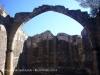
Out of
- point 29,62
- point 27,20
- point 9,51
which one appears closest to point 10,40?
point 9,51

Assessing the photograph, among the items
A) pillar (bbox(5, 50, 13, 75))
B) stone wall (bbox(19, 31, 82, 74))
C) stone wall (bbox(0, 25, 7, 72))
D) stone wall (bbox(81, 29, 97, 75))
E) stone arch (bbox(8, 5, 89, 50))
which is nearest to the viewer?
stone wall (bbox(0, 25, 7, 72))

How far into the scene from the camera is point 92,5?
Result: 9.21 meters

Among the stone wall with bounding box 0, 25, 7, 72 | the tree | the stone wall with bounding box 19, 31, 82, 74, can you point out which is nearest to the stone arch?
the tree

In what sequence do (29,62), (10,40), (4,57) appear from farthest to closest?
(29,62) < (10,40) < (4,57)

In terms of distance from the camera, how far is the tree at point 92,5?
903cm

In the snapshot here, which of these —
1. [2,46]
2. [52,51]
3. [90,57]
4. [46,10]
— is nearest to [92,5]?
[46,10]

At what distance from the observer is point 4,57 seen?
8.76 m

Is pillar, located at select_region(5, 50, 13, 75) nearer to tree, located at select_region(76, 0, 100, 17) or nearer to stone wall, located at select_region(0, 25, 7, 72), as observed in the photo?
stone wall, located at select_region(0, 25, 7, 72)

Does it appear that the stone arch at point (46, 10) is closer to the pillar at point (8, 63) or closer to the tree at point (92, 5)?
the tree at point (92, 5)

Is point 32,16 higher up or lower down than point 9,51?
higher up

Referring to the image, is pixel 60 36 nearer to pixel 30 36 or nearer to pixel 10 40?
pixel 30 36

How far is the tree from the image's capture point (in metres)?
9.03

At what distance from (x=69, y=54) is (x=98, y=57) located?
290 inches

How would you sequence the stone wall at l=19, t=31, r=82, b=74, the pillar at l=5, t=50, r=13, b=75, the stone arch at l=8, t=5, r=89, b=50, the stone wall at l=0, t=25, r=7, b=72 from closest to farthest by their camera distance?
the stone wall at l=0, t=25, r=7, b=72, the pillar at l=5, t=50, r=13, b=75, the stone arch at l=8, t=5, r=89, b=50, the stone wall at l=19, t=31, r=82, b=74
